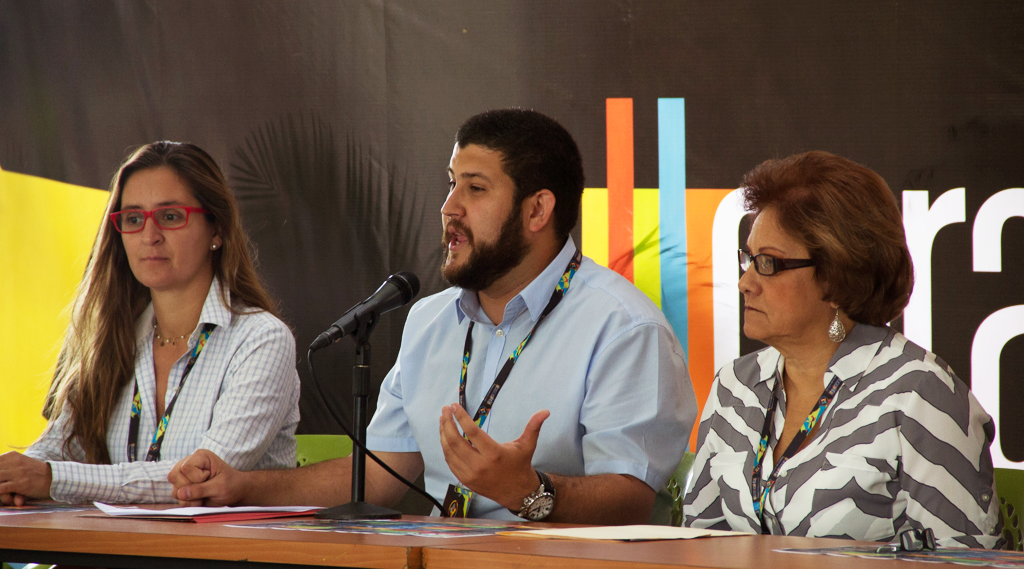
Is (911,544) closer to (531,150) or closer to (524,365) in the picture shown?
(524,365)

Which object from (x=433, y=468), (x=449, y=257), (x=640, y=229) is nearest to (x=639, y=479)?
(x=433, y=468)

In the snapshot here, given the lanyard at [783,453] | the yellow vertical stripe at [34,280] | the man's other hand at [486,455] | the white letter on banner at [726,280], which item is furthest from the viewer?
the yellow vertical stripe at [34,280]

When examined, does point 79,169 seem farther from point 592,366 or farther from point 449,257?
point 592,366

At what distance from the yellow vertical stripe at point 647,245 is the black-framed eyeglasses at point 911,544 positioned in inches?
78.4

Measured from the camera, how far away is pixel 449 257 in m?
2.32

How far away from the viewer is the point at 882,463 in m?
1.75

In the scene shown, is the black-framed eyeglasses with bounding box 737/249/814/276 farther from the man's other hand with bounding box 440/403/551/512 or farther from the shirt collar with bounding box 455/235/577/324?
the man's other hand with bounding box 440/403/551/512

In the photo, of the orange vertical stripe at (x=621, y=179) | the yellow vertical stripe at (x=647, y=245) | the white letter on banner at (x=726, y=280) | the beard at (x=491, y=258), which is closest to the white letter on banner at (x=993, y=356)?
the white letter on banner at (x=726, y=280)

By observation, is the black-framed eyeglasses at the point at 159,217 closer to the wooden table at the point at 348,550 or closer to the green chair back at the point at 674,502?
the wooden table at the point at 348,550

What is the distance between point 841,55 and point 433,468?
2.03 metres

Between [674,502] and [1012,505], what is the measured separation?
75 centimetres

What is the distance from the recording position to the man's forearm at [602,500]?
181 cm

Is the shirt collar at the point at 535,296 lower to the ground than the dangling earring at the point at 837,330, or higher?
higher

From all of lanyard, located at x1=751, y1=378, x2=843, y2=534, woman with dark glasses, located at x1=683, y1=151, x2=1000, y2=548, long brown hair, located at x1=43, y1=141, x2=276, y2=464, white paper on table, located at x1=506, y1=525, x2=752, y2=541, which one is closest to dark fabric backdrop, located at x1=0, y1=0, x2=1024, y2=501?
long brown hair, located at x1=43, y1=141, x2=276, y2=464
